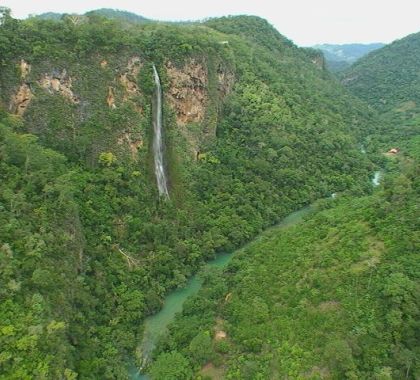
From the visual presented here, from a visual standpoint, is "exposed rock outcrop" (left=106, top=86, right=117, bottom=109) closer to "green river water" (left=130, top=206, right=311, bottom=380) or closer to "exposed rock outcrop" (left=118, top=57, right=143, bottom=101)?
"exposed rock outcrop" (left=118, top=57, right=143, bottom=101)

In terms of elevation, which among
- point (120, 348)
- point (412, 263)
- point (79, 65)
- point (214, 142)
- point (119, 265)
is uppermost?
point (79, 65)

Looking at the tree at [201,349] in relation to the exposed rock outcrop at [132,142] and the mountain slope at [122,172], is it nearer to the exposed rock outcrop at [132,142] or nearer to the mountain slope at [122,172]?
the mountain slope at [122,172]

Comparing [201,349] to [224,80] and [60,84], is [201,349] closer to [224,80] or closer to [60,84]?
[60,84]

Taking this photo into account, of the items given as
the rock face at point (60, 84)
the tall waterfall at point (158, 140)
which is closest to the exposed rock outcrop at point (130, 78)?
the tall waterfall at point (158, 140)

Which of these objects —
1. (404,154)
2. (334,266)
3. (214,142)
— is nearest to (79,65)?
(214,142)

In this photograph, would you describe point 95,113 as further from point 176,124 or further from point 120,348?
point 120,348

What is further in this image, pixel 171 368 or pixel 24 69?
pixel 24 69

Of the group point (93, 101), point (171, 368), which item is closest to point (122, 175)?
point (93, 101)
